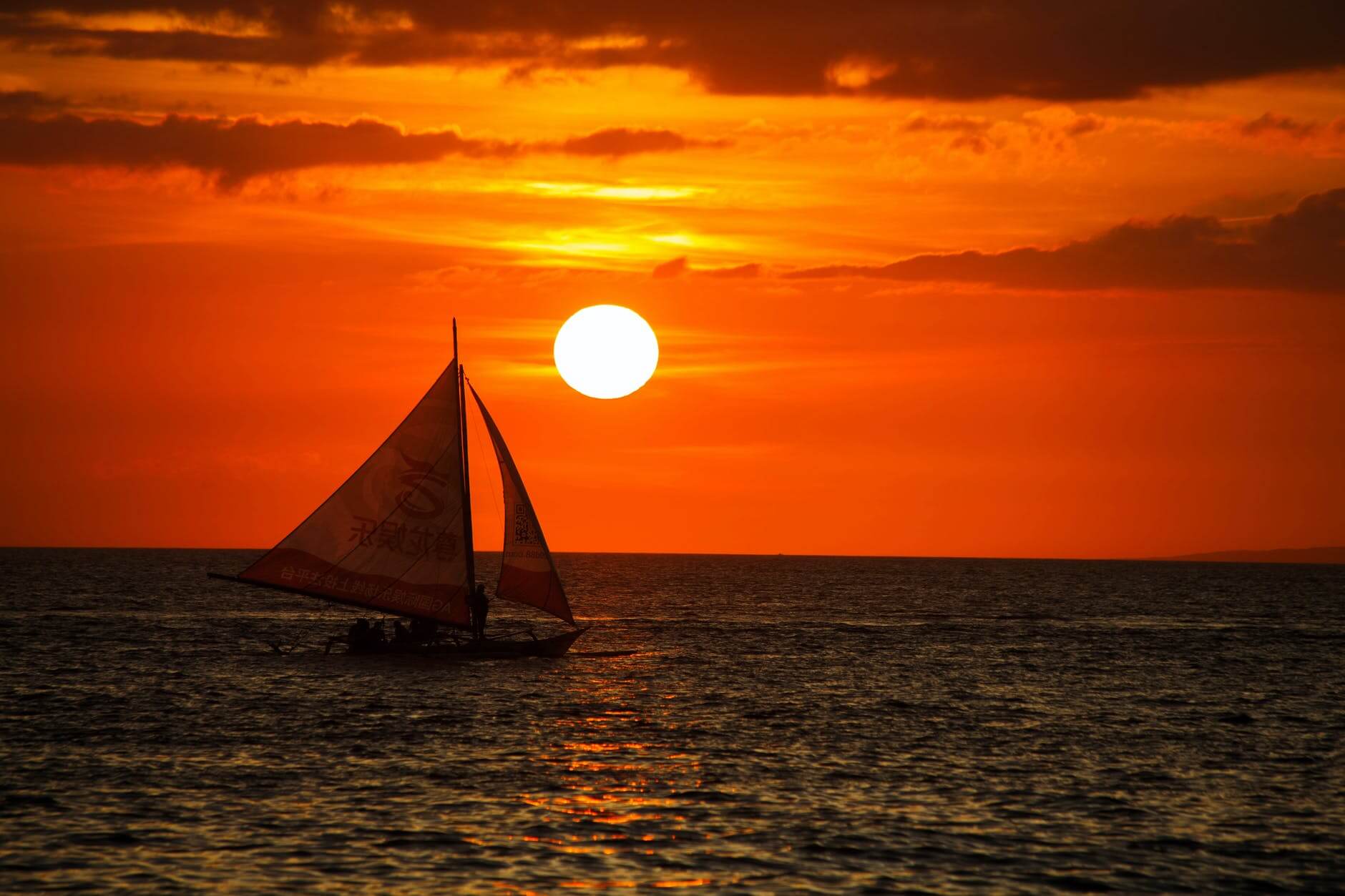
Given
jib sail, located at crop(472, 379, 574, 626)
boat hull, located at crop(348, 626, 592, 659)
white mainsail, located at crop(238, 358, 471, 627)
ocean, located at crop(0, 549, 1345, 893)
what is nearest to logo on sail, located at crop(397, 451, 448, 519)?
white mainsail, located at crop(238, 358, 471, 627)

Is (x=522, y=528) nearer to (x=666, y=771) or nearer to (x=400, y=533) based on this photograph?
(x=400, y=533)

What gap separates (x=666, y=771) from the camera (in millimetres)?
40500

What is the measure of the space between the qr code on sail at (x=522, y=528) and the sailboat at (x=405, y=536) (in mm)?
1178

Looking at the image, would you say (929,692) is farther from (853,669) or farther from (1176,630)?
(1176,630)

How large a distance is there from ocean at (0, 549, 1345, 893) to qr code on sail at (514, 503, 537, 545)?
19.1 ft

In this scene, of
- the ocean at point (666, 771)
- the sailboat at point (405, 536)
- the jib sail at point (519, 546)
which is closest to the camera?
the ocean at point (666, 771)

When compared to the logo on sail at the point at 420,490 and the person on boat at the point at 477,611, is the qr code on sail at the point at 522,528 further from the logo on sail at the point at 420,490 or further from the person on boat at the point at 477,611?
the logo on sail at the point at 420,490

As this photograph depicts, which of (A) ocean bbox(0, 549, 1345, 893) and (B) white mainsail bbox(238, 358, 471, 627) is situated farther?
(B) white mainsail bbox(238, 358, 471, 627)

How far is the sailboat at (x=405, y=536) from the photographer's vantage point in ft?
211

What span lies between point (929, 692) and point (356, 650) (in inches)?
1000

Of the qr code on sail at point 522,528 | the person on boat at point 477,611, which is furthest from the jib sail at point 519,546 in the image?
the person on boat at point 477,611

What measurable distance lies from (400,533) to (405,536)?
249mm

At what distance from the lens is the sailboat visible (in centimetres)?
6431

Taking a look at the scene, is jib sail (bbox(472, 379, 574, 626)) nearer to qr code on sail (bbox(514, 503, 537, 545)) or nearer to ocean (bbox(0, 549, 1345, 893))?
qr code on sail (bbox(514, 503, 537, 545))
